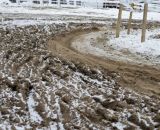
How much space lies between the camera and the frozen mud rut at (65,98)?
25.1ft

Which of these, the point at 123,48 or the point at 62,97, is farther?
the point at 123,48

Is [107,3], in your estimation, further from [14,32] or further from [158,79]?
[158,79]

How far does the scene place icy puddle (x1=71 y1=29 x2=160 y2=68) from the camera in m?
13.8

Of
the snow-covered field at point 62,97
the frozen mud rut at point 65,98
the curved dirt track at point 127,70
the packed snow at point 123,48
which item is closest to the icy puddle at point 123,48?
the packed snow at point 123,48

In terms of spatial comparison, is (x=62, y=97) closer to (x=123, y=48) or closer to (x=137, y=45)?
(x=123, y=48)

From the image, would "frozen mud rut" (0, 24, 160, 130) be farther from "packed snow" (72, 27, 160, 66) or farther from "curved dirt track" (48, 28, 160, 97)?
"packed snow" (72, 27, 160, 66)

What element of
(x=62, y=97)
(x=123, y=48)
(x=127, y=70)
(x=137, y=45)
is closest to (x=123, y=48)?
(x=123, y=48)

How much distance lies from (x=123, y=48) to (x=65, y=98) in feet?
24.4

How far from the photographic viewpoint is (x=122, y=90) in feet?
31.0

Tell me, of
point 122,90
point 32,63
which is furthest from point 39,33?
point 122,90

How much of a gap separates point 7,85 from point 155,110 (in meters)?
3.18

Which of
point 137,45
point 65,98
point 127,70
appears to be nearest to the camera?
point 65,98

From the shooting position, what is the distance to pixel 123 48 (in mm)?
15875

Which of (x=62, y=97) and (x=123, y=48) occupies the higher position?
(x=62, y=97)
